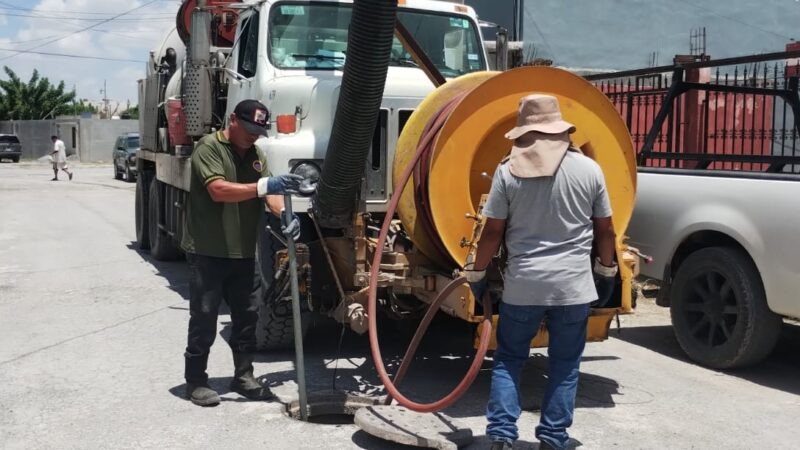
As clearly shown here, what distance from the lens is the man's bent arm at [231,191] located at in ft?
17.8

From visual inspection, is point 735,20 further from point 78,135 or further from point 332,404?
point 78,135

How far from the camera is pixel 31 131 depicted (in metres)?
55.4

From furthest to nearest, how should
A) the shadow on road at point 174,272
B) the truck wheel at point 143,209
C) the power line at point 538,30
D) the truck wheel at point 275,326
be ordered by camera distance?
the power line at point 538,30
the truck wheel at point 143,209
the shadow on road at point 174,272
the truck wheel at point 275,326

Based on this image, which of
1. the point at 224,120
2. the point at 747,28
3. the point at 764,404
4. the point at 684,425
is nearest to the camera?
the point at 684,425

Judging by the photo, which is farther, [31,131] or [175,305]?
[31,131]

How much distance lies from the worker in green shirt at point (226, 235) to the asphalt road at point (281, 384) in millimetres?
250

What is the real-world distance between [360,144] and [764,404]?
313 cm

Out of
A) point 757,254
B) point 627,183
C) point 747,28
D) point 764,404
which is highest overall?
point 747,28

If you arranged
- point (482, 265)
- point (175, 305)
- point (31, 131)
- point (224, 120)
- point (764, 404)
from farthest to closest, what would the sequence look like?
point (31, 131) → point (175, 305) → point (224, 120) → point (764, 404) → point (482, 265)

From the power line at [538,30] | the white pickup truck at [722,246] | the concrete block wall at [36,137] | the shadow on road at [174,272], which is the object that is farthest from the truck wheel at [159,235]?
the concrete block wall at [36,137]

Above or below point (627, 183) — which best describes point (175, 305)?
below

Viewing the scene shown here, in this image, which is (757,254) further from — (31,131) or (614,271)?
(31,131)

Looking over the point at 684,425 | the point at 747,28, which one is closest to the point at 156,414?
the point at 684,425

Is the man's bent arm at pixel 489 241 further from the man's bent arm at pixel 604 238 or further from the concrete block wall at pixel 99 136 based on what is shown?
the concrete block wall at pixel 99 136
